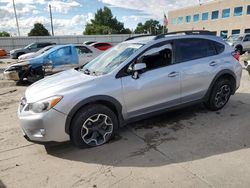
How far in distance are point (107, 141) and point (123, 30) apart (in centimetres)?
A: 8146

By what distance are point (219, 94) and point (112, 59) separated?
250cm

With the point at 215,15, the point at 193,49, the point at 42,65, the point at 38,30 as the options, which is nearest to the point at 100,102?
the point at 193,49

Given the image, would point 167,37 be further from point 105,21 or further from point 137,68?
point 105,21

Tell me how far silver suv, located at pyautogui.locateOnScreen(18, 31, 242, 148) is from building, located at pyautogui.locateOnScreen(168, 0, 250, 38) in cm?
3774

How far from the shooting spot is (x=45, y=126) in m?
3.31

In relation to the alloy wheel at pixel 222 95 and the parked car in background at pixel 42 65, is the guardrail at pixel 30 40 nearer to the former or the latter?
the parked car in background at pixel 42 65

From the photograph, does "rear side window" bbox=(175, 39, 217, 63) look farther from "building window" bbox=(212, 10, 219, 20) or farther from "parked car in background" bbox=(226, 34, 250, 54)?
"building window" bbox=(212, 10, 219, 20)

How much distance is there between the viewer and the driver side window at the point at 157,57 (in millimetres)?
4097

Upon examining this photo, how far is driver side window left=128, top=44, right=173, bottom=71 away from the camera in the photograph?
410cm

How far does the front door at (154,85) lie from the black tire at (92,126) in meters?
0.37

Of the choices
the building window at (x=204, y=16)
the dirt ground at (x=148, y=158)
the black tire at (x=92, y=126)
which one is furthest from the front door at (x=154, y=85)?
the building window at (x=204, y=16)

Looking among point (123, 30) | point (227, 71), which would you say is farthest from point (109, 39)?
point (123, 30)

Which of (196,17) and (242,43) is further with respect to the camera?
(196,17)


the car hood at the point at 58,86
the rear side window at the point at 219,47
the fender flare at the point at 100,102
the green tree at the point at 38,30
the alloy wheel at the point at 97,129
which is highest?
→ the green tree at the point at 38,30
